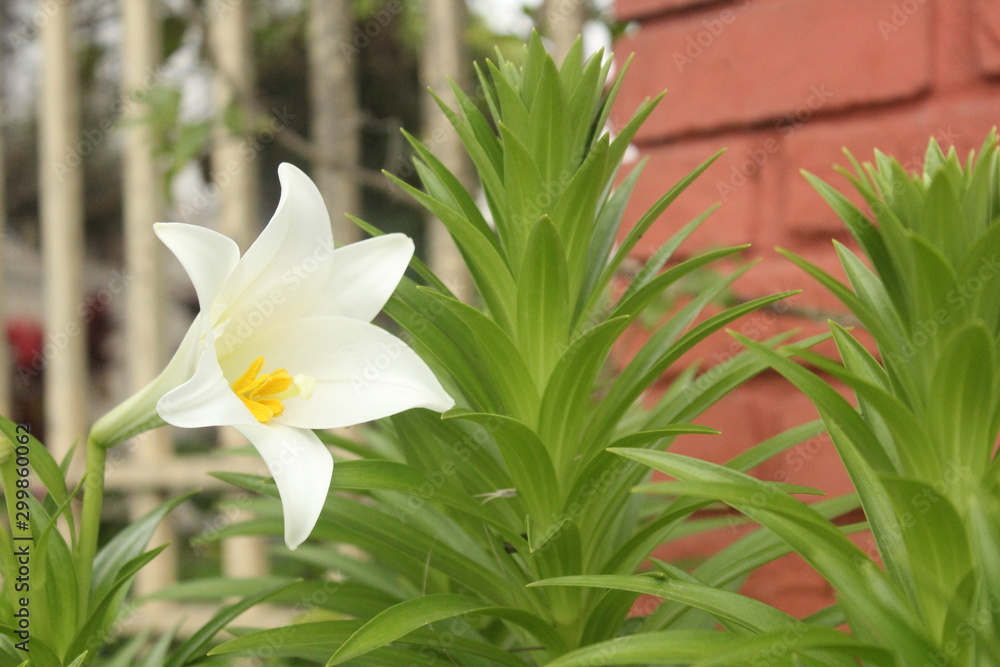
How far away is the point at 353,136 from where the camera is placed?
1.79 meters

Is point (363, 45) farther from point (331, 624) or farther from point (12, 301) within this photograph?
point (331, 624)

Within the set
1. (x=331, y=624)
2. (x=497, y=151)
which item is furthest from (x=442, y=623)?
(x=497, y=151)

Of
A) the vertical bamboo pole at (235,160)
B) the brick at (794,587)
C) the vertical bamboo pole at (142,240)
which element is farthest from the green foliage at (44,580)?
the vertical bamboo pole at (142,240)

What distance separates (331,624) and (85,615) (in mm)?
172

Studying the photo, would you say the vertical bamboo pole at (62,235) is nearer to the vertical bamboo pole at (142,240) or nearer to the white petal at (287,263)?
the vertical bamboo pole at (142,240)

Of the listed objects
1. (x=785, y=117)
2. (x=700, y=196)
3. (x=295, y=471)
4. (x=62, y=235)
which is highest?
(x=785, y=117)

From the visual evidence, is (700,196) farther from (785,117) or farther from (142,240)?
(142,240)

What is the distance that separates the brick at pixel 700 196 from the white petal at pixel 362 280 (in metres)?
0.68

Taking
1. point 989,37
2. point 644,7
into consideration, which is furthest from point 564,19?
point 989,37

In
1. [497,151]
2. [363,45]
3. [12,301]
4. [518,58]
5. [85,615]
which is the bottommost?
[85,615]

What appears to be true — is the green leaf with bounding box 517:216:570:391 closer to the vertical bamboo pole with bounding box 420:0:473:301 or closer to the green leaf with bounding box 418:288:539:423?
the green leaf with bounding box 418:288:539:423

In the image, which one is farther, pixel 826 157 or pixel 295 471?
pixel 826 157

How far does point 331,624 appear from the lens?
0.58m

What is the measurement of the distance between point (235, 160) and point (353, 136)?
30 centimetres
